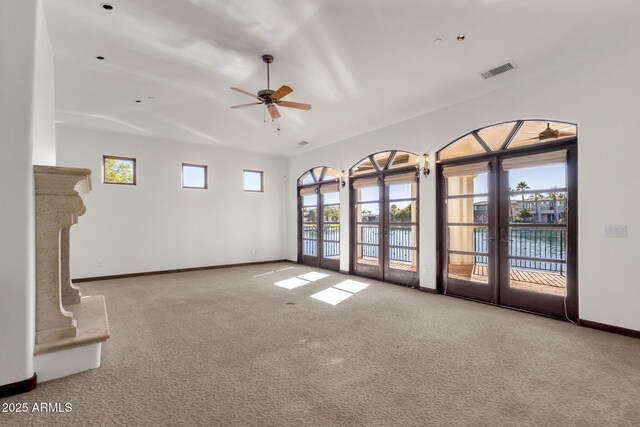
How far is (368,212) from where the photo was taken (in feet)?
23.0

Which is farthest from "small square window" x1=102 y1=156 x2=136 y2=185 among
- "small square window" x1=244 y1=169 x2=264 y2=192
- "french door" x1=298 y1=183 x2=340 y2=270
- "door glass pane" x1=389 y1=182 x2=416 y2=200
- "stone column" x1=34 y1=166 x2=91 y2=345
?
"door glass pane" x1=389 y1=182 x2=416 y2=200

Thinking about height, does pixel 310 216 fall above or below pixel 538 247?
above

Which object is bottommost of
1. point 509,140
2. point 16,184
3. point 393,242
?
point 393,242

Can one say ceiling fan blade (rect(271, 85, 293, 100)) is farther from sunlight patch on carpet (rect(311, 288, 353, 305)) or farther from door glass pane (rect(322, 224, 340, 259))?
door glass pane (rect(322, 224, 340, 259))

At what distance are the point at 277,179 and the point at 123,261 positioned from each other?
4.41 metres

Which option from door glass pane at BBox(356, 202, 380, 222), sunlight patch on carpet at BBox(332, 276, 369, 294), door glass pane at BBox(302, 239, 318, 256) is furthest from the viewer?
door glass pane at BBox(302, 239, 318, 256)

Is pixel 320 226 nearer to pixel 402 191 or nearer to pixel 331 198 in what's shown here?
pixel 331 198

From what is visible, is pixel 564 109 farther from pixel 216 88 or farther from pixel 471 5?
pixel 216 88

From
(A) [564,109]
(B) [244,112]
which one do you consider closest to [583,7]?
(A) [564,109]

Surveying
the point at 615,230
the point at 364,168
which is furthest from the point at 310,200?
the point at 615,230

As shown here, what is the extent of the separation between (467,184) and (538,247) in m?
1.39

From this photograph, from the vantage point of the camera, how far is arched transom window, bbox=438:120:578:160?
13.8ft

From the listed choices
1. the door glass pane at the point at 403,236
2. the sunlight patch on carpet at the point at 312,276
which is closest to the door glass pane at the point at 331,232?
the sunlight patch on carpet at the point at 312,276

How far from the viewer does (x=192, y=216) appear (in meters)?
7.90
